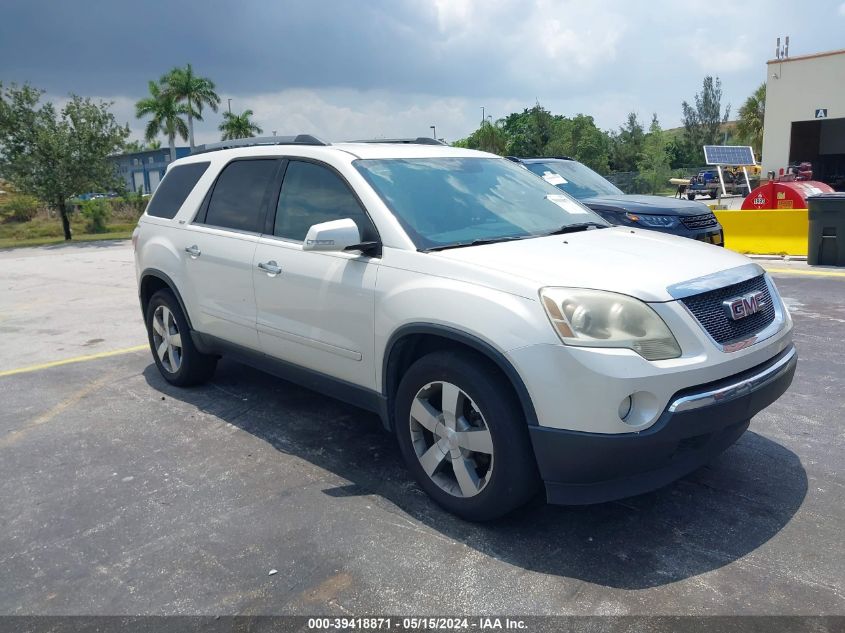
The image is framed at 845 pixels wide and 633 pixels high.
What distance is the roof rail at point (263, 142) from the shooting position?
4.62 meters

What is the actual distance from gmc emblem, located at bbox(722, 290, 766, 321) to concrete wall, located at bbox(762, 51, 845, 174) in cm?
3160

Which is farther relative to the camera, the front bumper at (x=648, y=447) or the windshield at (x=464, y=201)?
the windshield at (x=464, y=201)

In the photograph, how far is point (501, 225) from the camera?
3965 millimetres

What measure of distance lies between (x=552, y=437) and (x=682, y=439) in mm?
537

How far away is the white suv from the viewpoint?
2.90 m

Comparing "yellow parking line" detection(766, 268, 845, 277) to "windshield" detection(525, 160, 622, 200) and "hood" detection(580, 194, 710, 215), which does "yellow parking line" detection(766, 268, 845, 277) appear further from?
"windshield" detection(525, 160, 622, 200)

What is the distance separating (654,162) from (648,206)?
42.0 meters

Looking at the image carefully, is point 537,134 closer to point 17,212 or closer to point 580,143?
point 580,143

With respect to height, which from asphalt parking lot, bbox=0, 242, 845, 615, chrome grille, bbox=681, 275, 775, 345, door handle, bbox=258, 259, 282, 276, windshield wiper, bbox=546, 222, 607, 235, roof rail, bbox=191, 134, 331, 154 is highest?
roof rail, bbox=191, 134, 331, 154

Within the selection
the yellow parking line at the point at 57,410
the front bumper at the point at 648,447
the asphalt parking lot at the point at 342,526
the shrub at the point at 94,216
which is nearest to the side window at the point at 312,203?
the asphalt parking lot at the point at 342,526

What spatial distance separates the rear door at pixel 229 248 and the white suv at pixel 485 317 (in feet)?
0.06

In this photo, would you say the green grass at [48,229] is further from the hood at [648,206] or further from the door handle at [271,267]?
the door handle at [271,267]

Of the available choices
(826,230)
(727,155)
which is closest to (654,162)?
(727,155)

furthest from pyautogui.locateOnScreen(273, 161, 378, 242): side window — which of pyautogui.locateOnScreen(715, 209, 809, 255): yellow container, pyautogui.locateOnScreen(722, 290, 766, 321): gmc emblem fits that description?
pyautogui.locateOnScreen(715, 209, 809, 255): yellow container
